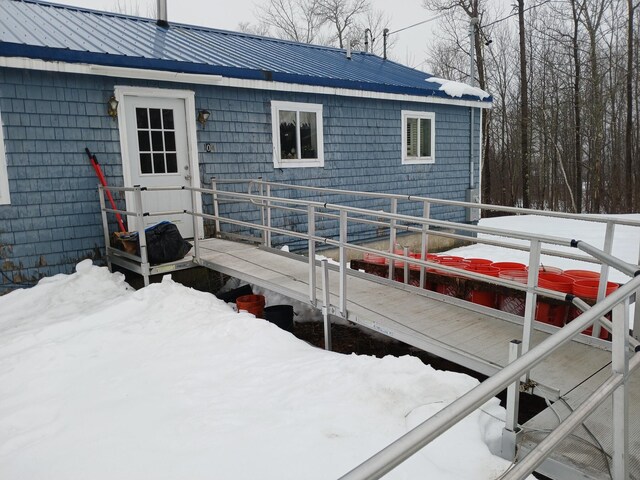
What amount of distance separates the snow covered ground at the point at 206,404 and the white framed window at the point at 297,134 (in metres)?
4.05

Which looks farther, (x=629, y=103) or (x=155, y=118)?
(x=629, y=103)

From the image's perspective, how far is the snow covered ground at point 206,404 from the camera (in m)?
2.63

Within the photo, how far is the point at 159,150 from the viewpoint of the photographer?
6.91 meters

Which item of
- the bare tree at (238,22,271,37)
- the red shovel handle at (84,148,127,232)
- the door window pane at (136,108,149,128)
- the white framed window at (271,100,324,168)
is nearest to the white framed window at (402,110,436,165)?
the white framed window at (271,100,324,168)

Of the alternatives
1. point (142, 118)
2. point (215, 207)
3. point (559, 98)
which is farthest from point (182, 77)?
point (559, 98)

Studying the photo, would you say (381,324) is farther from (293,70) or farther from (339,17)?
(339,17)

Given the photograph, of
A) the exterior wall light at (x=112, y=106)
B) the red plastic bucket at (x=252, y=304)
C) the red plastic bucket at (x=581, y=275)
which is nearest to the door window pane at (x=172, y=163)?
the exterior wall light at (x=112, y=106)

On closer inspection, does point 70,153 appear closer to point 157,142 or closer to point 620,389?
point 157,142

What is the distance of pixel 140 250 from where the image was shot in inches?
219

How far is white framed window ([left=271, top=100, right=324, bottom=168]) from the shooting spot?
8062 millimetres

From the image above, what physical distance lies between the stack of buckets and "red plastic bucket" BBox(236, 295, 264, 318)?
163 centimetres

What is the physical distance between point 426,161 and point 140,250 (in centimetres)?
675

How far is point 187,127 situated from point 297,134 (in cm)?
198

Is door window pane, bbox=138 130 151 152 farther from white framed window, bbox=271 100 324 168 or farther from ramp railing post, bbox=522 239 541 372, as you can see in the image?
ramp railing post, bbox=522 239 541 372
